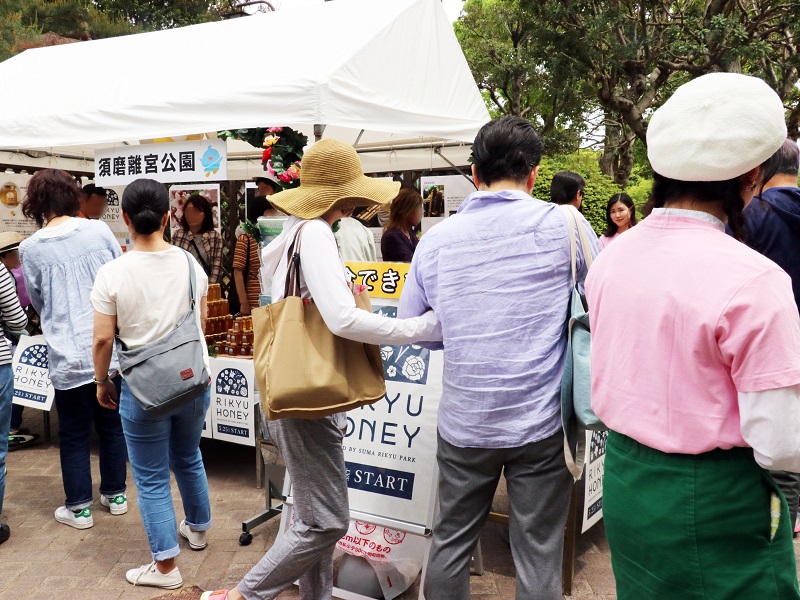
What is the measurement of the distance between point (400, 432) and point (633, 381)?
66.2 inches

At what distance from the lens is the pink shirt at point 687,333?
1260 millimetres

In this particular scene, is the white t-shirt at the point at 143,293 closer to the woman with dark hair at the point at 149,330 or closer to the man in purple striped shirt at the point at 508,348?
the woman with dark hair at the point at 149,330

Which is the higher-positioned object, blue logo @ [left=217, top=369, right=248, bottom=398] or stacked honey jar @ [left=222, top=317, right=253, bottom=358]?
stacked honey jar @ [left=222, top=317, right=253, bottom=358]

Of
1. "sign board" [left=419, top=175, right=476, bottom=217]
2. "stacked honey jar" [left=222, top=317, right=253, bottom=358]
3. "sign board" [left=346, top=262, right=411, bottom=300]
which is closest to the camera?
"sign board" [left=346, top=262, right=411, bottom=300]

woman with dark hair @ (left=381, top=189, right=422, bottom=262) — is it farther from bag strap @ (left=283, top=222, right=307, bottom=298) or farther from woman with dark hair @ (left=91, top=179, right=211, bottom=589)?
bag strap @ (left=283, top=222, right=307, bottom=298)

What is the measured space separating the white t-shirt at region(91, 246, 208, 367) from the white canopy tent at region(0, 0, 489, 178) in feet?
4.84

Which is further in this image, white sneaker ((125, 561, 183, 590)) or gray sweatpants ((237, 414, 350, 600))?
white sneaker ((125, 561, 183, 590))

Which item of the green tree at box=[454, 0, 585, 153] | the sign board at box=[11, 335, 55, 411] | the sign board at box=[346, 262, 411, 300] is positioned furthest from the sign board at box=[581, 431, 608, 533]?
the green tree at box=[454, 0, 585, 153]

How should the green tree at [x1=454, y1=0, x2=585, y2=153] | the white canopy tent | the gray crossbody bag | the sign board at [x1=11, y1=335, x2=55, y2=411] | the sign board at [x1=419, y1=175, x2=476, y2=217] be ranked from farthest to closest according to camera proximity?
the green tree at [x1=454, y1=0, x2=585, y2=153]
the sign board at [x1=419, y1=175, x2=476, y2=217]
the sign board at [x1=11, y1=335, x2=55, y2=411]
the white canopy tent
the gray crossbody bag

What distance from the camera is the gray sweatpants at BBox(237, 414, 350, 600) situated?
2359 millimetres

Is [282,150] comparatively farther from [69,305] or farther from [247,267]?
[247,267]

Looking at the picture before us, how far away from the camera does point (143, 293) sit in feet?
9.76

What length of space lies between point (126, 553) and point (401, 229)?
10.2 ft

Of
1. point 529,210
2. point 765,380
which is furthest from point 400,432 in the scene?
point 765,380
